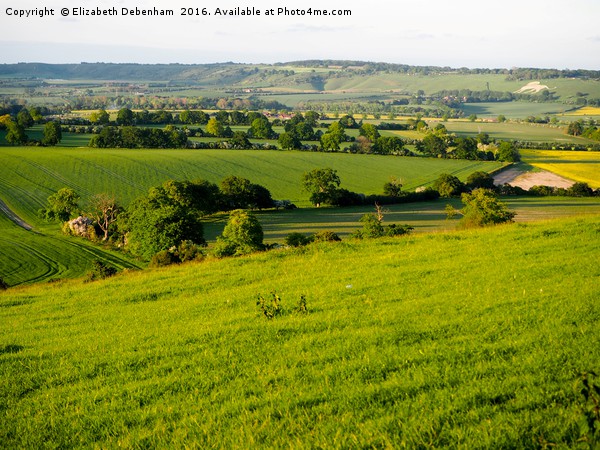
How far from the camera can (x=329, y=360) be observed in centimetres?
1046

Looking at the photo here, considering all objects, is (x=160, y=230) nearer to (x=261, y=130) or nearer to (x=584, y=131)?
(x=261, y=130)

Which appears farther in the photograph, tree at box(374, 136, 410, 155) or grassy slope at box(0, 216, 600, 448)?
tree at box(374, 136, 410, 155)

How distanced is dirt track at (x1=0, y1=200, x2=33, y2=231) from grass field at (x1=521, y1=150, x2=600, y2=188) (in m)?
93.2

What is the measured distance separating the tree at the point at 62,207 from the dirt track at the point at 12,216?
10.9 feet

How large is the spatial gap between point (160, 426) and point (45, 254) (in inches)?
2210

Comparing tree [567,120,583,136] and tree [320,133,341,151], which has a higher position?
tree [567,120,583,136]

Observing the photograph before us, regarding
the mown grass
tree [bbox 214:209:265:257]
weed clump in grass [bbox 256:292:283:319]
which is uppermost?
weed clump in grass [bbox 256:292:283:319]

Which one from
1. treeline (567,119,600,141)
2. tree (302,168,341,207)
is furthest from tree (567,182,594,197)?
treeline (567,119,600,141)

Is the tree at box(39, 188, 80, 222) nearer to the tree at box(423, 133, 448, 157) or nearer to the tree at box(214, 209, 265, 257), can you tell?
the tree at box(214, 209, 265, 257)

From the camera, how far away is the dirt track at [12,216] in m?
74.1

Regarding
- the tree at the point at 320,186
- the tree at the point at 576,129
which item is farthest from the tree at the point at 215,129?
the tree at the point at 576,129

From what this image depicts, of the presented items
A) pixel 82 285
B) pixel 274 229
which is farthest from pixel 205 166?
pixel 82 285

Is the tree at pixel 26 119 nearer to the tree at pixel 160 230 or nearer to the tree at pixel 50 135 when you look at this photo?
the tree at pixel 50 135

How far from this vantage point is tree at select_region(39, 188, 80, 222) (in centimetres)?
7681
